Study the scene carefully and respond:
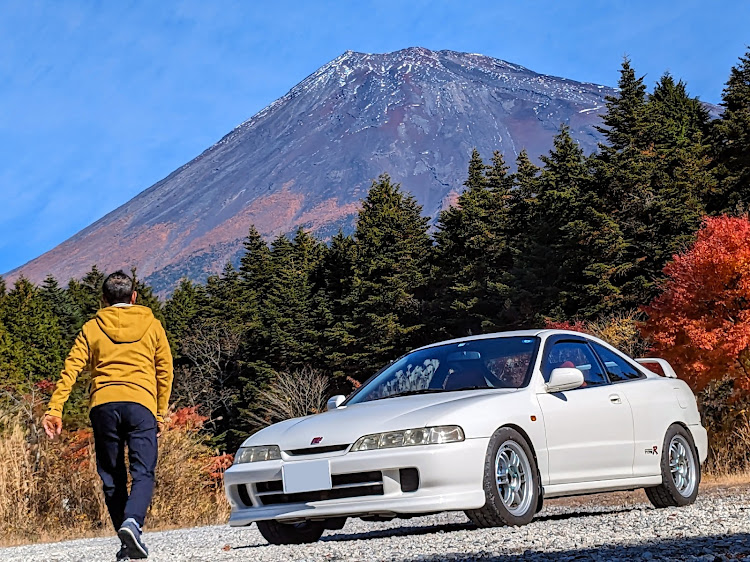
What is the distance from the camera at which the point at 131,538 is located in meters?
6.06

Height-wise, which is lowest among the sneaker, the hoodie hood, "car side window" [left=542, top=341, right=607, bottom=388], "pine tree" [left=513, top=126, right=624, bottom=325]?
the sneaker

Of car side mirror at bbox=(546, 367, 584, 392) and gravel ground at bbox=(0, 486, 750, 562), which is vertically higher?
car side mirror at bbox=(546, 367, 584, 392)

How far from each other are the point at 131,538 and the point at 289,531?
138cm

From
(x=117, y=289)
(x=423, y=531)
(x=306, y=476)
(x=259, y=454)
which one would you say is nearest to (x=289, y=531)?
(x=259, y=454)

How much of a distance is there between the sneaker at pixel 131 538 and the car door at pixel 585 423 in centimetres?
284

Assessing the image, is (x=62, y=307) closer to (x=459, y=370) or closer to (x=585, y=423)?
(x=459, y=370)

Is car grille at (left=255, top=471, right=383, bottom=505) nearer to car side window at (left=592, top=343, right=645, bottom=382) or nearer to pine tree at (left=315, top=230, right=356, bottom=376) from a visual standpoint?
car side window at (left=592, top=343, right=645, bottom=382)

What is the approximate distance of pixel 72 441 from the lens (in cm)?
1480

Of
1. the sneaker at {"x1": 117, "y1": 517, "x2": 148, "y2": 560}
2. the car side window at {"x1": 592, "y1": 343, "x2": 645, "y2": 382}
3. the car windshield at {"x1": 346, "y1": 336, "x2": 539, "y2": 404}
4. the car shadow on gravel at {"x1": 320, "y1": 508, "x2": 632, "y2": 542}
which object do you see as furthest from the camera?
the car side window at {"x1": 592, "y1": 343, "x2": 645, "y2": 382}

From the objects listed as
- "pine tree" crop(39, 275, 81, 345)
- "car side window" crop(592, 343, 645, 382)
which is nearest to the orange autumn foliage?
"car side window" crop(592, 343, 645, 382)

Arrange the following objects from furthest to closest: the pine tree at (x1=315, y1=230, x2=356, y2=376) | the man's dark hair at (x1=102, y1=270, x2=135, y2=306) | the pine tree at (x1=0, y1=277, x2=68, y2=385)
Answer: the pine tree at (x1=0, y1=277, x2=68, y2=385) → the pine tree at (x1=315, y1=230, x2=356, y2=376) → the man's dark hair at (x1=102, y1=270, x2=135, y2=306)

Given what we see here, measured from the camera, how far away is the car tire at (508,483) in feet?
21.6

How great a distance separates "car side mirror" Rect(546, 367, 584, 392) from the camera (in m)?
7.17

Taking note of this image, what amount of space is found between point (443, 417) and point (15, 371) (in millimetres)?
67005
